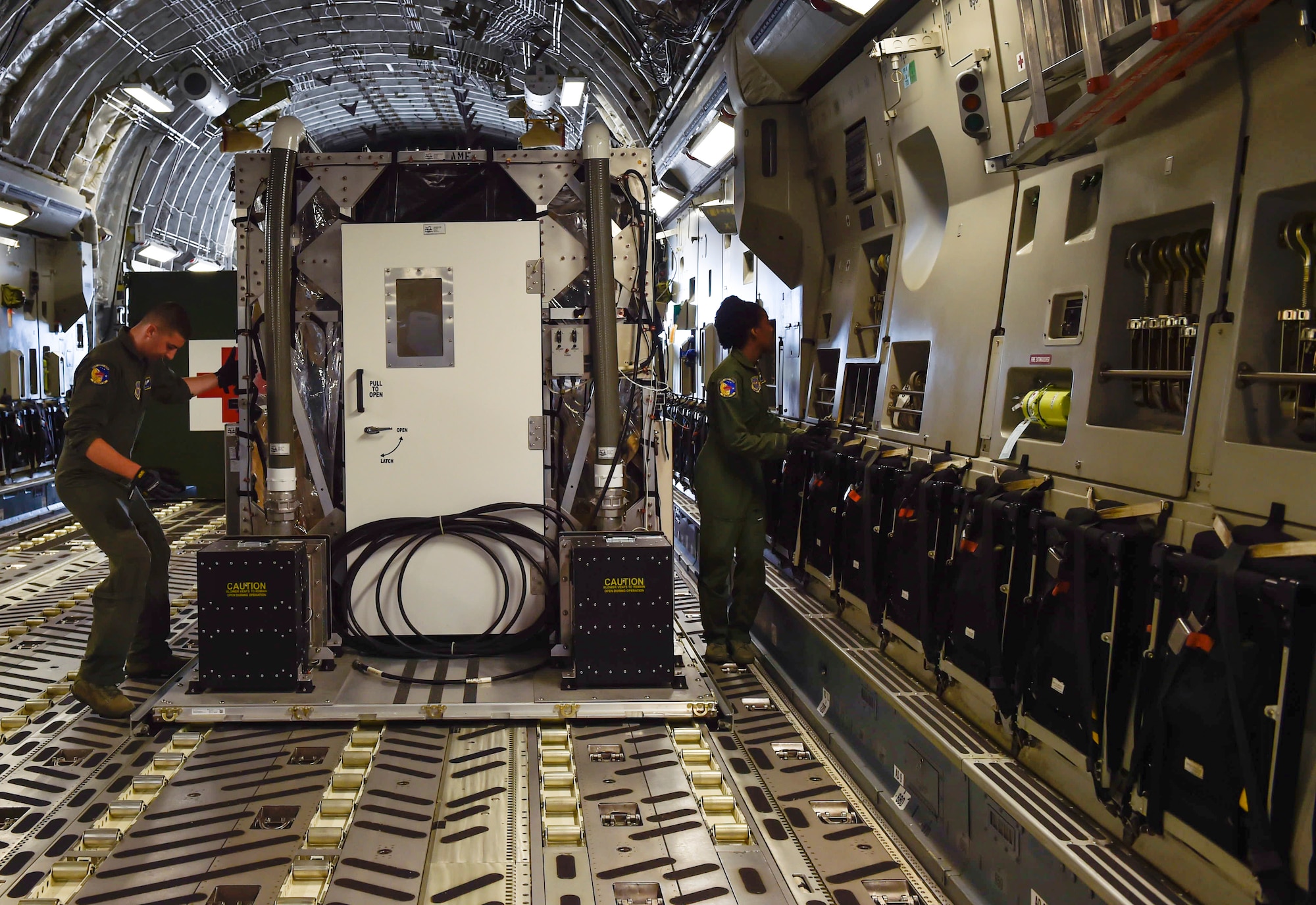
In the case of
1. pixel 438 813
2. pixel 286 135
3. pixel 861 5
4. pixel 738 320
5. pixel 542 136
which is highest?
pixel 861 5

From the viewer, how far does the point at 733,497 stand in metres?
5.62

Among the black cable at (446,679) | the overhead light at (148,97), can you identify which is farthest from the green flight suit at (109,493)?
the overhead light at (148,97)

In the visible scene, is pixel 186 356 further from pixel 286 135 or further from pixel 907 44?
pixel 907 44

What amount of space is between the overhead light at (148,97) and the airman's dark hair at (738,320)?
8803mm

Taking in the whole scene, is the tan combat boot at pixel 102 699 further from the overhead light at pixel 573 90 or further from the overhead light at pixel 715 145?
the overhead light at pixel 573 90

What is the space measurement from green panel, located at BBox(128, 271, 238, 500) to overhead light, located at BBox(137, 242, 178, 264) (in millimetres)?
2495

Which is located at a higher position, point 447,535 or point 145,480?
point 145,480

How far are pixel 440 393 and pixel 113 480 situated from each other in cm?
172

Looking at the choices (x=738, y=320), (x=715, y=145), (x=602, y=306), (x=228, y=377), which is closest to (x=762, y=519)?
(x=738, y=320)

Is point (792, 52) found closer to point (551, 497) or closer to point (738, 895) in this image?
point (551, 497)

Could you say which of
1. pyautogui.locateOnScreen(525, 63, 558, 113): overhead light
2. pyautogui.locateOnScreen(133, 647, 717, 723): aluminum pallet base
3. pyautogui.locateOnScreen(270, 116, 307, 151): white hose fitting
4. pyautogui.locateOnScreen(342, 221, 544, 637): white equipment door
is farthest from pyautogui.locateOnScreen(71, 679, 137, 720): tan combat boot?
pyautogui.locateOnScreen(525, 63, 558, 113): overhead light

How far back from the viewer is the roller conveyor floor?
10.9 feet

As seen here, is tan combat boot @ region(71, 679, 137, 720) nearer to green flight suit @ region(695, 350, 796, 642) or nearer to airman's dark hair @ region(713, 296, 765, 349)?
green flight suit @ region(695, 350, 796, 642)

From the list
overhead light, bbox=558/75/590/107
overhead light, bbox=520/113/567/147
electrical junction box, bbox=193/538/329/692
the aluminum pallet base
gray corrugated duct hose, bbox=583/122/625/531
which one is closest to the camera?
the aluminum pallet base
